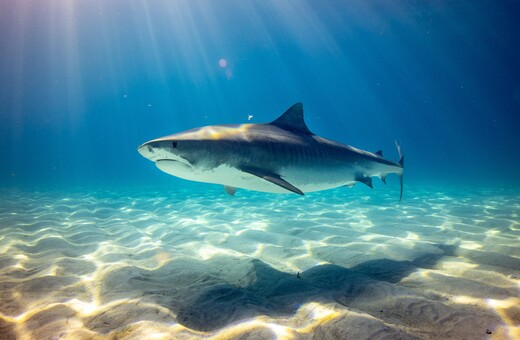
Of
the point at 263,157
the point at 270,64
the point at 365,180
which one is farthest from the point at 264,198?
the point at 270,64

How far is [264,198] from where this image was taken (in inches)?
509

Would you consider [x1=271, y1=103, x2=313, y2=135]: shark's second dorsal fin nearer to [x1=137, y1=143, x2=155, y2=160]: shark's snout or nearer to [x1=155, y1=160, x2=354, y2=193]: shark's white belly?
[x1=155, y1=160, x2=354, y2=193]: shark's white belly

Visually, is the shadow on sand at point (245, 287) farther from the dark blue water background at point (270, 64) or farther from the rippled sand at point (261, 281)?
the dark blue water background at point (270, 64)

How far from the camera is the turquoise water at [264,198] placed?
2.41 meters

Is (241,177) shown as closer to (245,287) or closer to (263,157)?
(263,157)

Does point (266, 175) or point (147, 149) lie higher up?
point (147, 149)

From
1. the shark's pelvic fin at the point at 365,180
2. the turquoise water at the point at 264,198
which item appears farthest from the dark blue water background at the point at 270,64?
the shark's pelvic fin at the point at 365,180

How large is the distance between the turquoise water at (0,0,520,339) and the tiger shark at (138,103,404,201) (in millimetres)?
1340

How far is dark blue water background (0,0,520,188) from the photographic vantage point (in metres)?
38.2

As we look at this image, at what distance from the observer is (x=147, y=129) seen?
132500mm

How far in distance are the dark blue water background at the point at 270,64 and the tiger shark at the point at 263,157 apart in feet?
88.0

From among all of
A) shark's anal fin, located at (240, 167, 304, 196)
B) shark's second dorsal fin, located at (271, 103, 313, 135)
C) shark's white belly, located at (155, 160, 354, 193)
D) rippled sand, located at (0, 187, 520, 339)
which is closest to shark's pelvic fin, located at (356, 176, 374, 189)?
shark's white belly, located at (155, 160, 354, 193)

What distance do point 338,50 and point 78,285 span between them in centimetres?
6261

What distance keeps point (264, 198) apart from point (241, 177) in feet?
29.7
